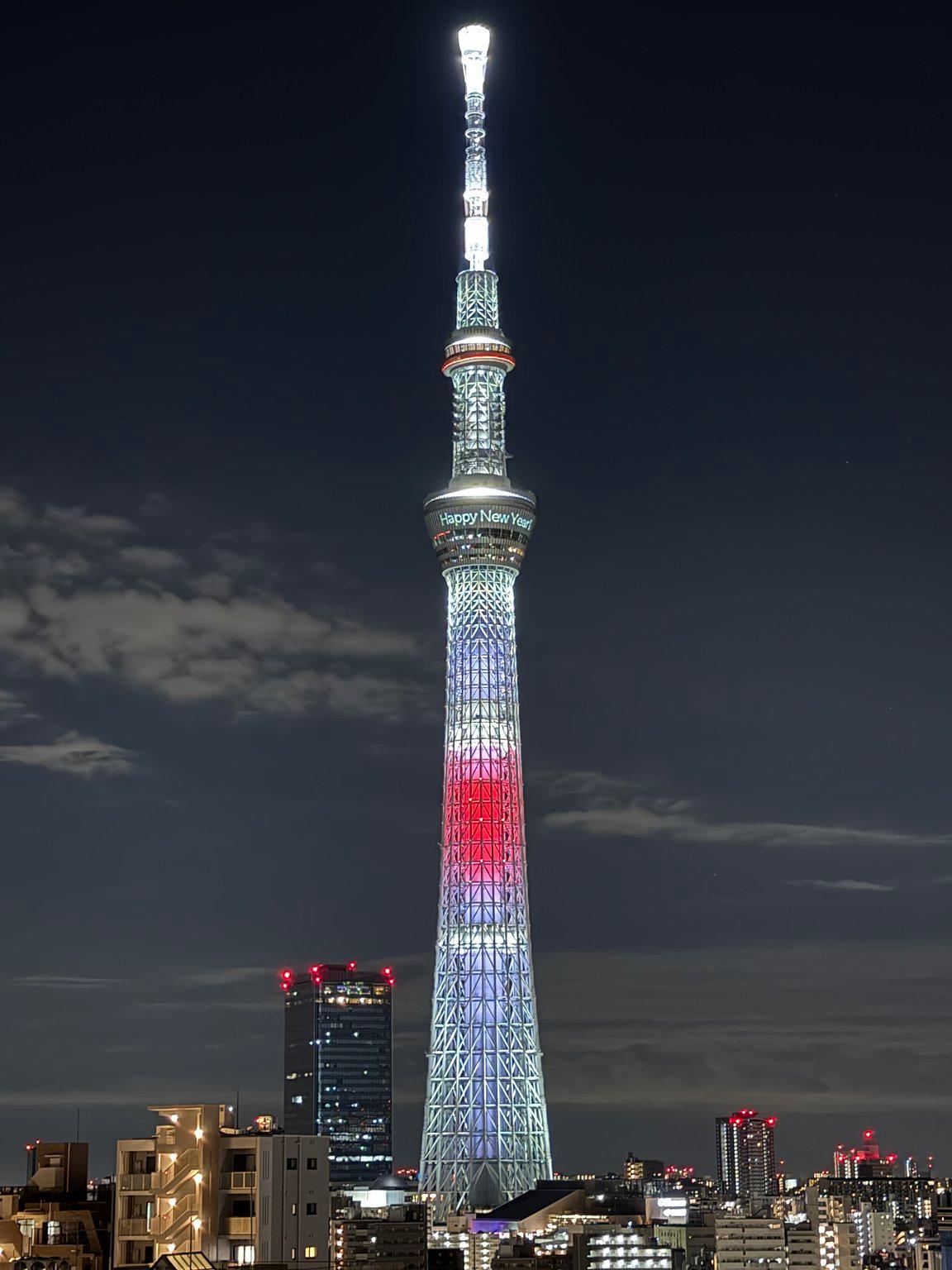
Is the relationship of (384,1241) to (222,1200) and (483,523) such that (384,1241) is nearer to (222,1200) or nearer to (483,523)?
(483,523)

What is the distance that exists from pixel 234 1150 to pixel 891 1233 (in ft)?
394

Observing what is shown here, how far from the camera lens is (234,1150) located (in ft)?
170

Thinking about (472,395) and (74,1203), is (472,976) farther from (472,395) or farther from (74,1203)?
(74,1203)

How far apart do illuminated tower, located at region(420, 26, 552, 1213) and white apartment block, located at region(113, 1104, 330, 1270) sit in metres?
57.3

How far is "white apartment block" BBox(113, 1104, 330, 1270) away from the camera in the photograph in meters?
50.8

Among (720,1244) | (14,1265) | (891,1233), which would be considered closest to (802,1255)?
(720,1244)

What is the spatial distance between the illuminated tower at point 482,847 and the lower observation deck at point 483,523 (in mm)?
78

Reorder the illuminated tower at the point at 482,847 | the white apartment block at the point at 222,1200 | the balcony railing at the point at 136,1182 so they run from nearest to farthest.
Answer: the white apartment block at the point at 222,1200 → the balcony railing at the point at 136,1182 → the illuminated tower at the point at 482,847

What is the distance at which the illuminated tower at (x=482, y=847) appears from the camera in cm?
10906

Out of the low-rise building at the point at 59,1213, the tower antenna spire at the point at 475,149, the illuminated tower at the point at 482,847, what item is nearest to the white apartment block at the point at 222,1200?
the low-rise building at the point at 59,1213

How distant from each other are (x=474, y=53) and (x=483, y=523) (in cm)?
2705

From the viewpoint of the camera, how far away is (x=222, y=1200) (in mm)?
51406

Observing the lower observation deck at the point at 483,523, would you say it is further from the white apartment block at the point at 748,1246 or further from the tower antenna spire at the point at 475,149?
the white apartment block at the point at 748,1246

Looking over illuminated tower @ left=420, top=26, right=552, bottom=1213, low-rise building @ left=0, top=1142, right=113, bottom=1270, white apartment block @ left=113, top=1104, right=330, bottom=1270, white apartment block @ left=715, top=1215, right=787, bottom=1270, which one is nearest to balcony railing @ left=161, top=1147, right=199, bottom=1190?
white apartment block @ left=113, top=1104, right=330, bottom=1270
